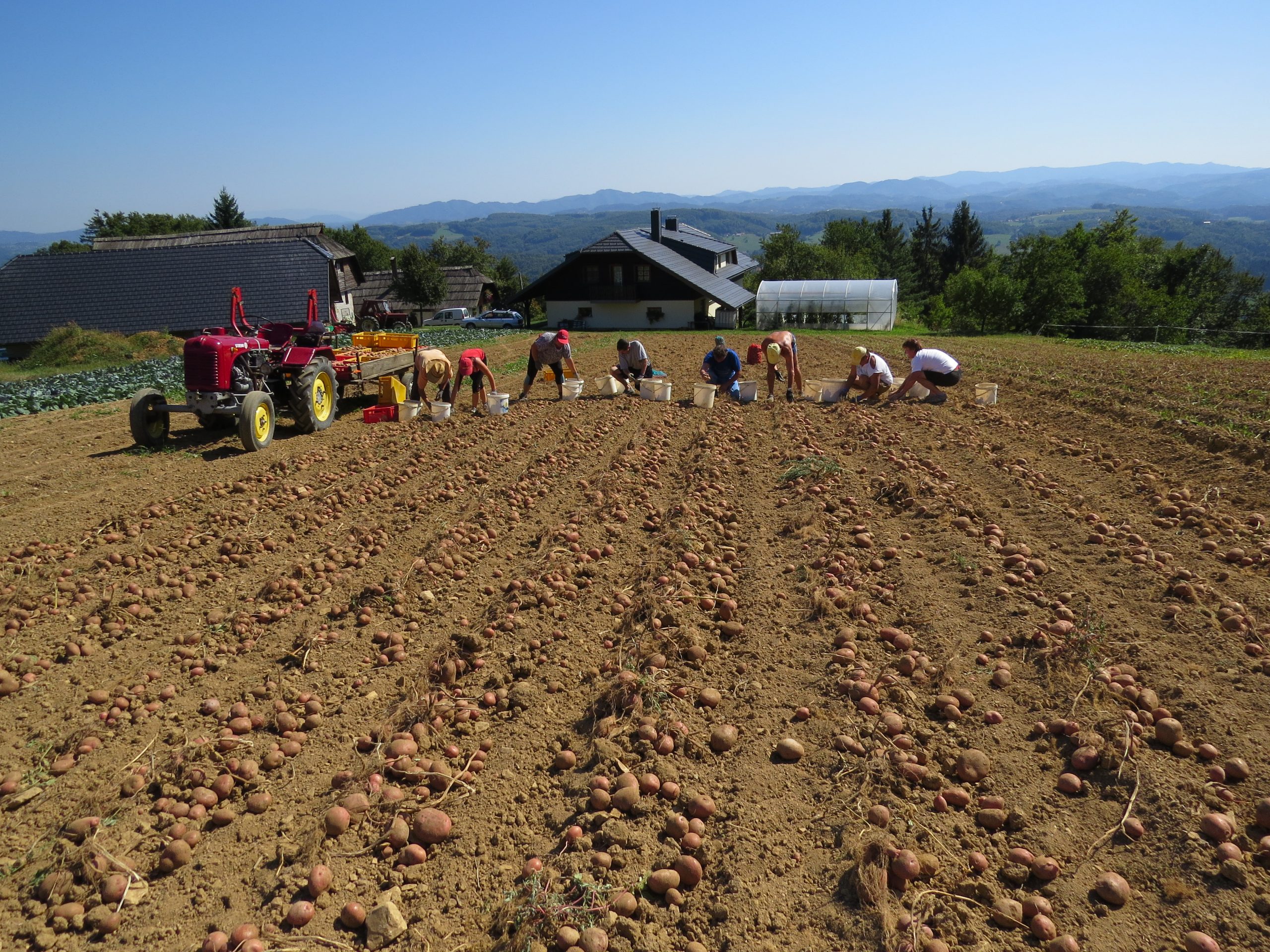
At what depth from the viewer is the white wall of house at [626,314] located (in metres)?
39.9

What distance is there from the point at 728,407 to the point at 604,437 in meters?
2.77

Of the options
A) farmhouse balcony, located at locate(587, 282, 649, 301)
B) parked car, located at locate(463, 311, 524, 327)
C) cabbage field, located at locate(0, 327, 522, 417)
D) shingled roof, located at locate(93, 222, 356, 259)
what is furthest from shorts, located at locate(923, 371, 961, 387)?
shingled roof, located at locate(93, 222, 356, 259)

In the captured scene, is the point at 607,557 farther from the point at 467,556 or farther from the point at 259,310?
the point at 259,310

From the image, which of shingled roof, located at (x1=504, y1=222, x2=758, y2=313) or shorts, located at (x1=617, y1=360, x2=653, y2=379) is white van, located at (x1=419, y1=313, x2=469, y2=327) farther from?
shorts, located at (x1=617, y1=360, x2=653, y2=379)

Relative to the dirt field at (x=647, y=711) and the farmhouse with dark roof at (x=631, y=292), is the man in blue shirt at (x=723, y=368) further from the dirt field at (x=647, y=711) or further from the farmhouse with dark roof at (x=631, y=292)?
the farmhouse with dark roof at (x=631, y=292)

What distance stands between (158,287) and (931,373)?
103 ft

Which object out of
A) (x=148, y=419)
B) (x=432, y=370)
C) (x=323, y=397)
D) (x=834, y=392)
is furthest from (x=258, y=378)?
(x=834, y=392)

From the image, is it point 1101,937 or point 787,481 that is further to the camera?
point 787,481

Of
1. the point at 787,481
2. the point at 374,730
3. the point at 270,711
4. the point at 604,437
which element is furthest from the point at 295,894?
the point at 604,437

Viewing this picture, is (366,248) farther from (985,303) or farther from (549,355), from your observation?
(549,355)

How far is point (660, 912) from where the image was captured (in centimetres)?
274

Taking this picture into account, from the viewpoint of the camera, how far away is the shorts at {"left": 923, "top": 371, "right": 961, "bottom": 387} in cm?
1188

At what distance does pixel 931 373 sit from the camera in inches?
476

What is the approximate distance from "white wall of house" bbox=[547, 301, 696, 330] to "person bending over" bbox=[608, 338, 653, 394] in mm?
26006
